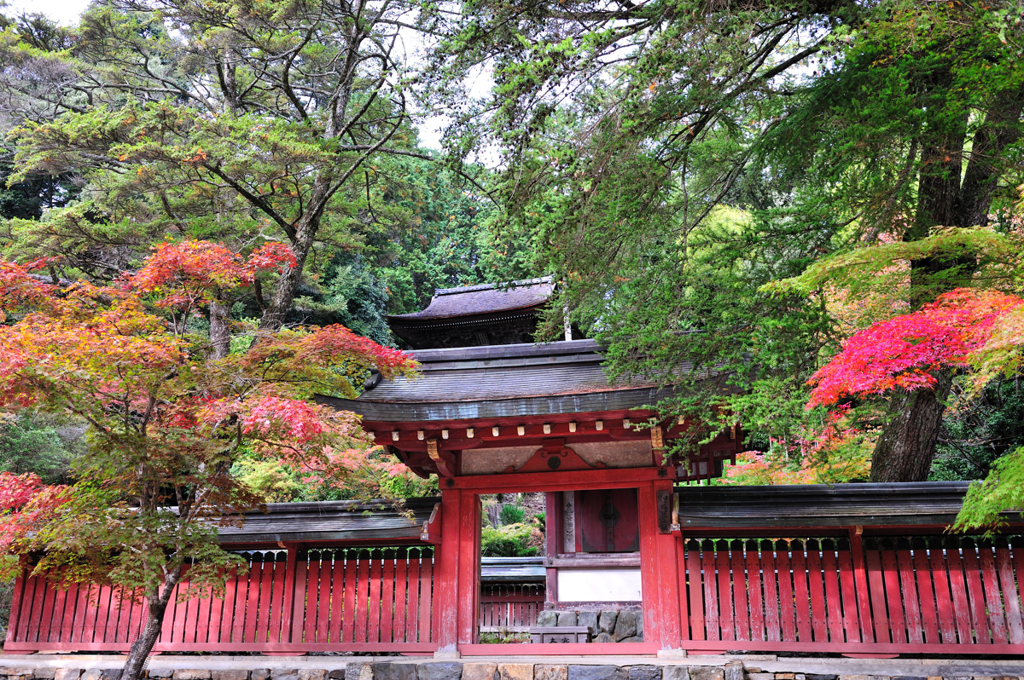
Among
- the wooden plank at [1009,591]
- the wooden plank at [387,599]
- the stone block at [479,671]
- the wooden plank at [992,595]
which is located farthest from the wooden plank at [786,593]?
the wooden plank at [387,599]

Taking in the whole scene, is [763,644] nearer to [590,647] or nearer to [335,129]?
[590,647]

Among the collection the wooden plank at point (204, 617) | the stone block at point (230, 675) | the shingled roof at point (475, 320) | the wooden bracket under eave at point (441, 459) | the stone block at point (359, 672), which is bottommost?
the stone block at point (230, 675)

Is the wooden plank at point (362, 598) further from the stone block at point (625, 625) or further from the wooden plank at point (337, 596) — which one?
the stone block at point (625, 625)

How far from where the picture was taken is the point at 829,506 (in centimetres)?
684

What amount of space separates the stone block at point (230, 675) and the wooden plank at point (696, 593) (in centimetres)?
457

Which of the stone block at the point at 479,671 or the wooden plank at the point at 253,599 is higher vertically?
the wooden plank at the point at 253,599

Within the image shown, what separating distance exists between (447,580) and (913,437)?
213 inches

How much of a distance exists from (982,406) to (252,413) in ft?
36.7

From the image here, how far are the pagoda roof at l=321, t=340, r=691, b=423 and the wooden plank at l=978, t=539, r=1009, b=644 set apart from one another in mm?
3200

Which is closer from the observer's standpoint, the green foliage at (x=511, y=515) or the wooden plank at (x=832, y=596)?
the wooden plank at (x=832, y=596)

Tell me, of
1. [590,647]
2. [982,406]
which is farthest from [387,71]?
[982,406]

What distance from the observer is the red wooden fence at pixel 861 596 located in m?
6.53

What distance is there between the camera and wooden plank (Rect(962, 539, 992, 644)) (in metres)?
6.47

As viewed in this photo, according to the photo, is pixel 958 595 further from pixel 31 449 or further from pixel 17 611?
pixel 31 449
